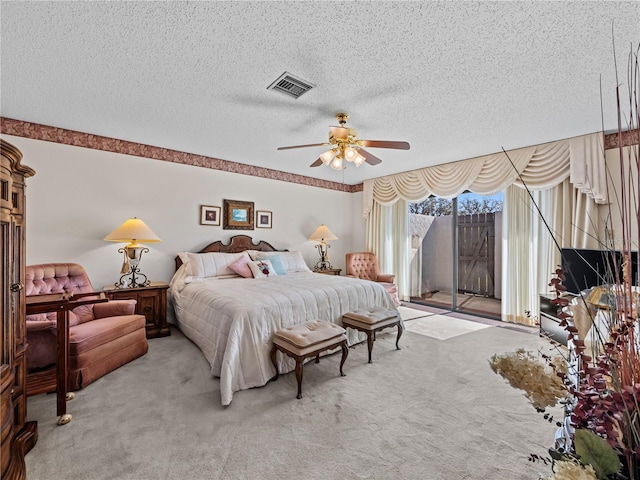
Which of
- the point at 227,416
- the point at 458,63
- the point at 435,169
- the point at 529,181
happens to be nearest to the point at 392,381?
the point at 227,416

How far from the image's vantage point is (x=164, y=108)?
2.99 m

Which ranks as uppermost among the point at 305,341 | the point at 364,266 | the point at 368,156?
the point at 368,156

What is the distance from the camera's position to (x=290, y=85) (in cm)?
250

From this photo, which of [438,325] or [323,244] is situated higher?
[323,244]

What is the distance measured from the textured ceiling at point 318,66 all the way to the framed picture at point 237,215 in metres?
1.50

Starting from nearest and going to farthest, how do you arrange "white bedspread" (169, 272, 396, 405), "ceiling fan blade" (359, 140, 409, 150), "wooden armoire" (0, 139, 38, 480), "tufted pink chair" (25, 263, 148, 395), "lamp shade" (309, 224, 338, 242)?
"wooden armoire" (0, 139, 38, 480) < "tufted pink chair" (25, 263, 148, 395) < "white bedspread" (169, 272, 396, 405) < "ceiling fan blade" (359, 140, 409, 150) < "lamp shade" (309, 224, 338, 242)

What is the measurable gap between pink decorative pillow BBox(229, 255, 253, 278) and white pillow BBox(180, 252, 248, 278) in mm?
72

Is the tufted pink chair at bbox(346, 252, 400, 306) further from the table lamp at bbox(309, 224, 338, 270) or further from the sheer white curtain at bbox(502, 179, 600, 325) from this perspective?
the sheer white curtain at bbox(502, 179, 600, 325)

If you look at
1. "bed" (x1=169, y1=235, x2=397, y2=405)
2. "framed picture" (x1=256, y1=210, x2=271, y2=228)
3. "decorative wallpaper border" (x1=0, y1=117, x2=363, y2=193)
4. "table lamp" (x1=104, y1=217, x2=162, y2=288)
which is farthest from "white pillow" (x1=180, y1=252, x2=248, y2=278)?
"decorative wallpaper border" (x1=0, y1=117, x2=363, y2=193)

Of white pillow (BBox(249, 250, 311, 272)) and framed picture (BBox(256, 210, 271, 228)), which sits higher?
framed picture (BBox(256, 210, 271, 228))

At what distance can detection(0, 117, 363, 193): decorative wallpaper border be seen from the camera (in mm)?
3320

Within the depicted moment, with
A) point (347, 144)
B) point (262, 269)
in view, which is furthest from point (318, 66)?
point (262, 269)

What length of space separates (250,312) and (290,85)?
195 cm

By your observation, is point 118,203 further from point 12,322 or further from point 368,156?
point 368,156
